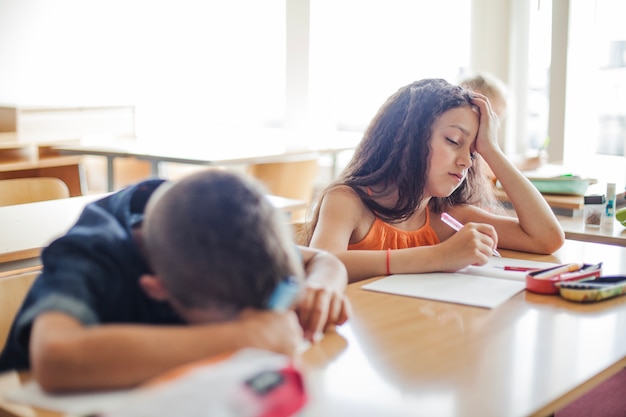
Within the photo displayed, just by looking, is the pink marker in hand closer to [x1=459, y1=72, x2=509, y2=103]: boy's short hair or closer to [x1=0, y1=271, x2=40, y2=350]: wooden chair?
[x1=0, y1=271, x2=40, y2=350]: wooden chair

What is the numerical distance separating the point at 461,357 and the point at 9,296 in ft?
2.68

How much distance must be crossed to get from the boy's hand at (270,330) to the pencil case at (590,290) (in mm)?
745

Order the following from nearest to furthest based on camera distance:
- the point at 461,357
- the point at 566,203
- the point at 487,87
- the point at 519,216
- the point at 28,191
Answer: the point at 461,357, the point at 519,216, the point at 566,203, the point at 28,191, the point at 487,87

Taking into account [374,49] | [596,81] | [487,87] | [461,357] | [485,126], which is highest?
[374,49]

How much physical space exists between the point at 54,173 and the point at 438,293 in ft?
14.3

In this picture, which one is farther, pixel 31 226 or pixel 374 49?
pixel 374 49

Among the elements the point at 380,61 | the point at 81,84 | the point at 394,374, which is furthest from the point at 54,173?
the point at 394,374

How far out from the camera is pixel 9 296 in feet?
4.84

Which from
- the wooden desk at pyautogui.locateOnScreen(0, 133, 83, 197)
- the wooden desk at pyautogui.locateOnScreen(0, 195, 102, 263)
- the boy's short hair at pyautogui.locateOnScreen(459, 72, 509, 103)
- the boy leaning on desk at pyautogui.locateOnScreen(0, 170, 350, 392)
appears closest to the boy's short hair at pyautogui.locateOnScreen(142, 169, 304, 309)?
the boy leaning on desk at pyautogui.locateOnScreen(0, 170, 350, 392)

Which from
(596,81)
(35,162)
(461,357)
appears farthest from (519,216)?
(35,162)

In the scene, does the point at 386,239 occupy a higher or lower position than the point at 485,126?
lower

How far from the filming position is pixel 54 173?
5.44 m

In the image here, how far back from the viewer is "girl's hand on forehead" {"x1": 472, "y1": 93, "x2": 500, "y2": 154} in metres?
1.96

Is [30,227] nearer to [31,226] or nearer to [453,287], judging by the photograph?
[31,226]
